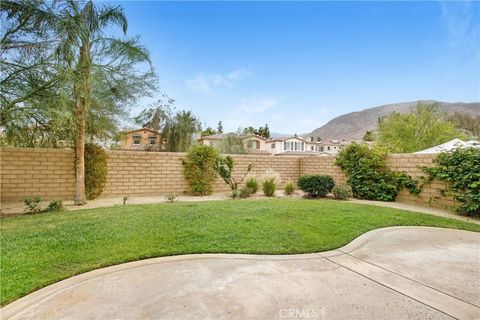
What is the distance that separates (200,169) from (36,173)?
5579 millimetres

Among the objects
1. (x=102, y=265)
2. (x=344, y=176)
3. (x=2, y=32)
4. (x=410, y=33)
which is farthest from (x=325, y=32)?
(x=102, y=265)

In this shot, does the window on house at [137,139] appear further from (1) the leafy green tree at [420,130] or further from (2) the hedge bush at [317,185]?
(1) the leafy green tree at [420,130]

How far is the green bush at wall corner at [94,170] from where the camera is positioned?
898 cm

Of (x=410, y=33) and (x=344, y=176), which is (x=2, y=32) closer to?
(x=344, y=176)

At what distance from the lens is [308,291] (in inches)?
105

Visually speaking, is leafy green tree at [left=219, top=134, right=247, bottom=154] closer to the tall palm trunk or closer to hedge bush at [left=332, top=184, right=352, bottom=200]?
hedge bush at [left=332, top=184, right=352, bottom=200]

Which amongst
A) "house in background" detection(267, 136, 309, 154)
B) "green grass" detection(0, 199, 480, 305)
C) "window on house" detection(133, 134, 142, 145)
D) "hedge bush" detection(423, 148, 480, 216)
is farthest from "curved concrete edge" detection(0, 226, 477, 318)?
"house in background" detection(267, 136, 309, 154)

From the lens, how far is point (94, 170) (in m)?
9.09

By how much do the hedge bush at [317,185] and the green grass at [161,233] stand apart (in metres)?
2.76

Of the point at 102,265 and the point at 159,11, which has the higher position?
the point at 159,11

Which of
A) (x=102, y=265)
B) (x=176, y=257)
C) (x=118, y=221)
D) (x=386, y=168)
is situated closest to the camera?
(x=102, y=265)

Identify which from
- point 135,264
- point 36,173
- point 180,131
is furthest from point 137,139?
point 135,264

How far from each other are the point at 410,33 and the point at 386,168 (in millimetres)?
6475

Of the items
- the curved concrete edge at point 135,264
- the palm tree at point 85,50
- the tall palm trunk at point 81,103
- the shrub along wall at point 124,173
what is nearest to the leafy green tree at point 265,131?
the shrub along wall at point 124,173
